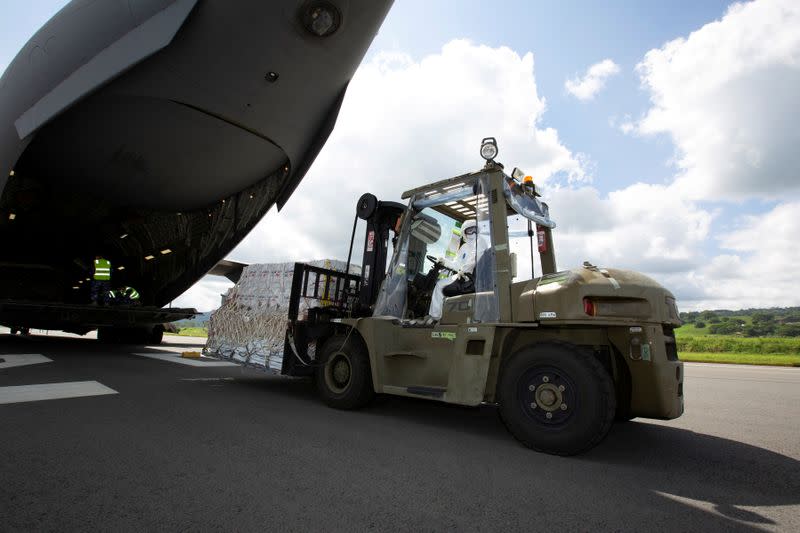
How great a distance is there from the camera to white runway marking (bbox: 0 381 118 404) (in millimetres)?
4750

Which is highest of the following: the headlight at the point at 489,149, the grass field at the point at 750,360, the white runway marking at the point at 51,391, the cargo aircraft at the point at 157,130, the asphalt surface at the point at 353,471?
the cargo aircraft at the point at 157,130

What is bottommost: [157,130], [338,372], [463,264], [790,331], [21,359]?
[21,359]

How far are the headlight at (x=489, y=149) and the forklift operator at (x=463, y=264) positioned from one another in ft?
2.35

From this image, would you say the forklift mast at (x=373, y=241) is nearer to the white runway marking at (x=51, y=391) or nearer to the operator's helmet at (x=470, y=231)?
the operator's helmet at (x=470, y=231)

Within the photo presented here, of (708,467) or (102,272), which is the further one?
(102,272)

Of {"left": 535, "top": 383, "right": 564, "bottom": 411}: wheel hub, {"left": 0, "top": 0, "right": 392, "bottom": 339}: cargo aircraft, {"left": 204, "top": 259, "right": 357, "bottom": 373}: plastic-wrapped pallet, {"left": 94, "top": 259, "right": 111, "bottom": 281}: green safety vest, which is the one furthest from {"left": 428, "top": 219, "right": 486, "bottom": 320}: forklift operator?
{"left": 94, "top": 259, "right": 111, "bottom": 281}: green safety vest

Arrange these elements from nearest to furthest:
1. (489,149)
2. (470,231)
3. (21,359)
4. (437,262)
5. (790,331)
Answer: (489,149)
(470,231)
(437,262)
(21,359)
(790,331)

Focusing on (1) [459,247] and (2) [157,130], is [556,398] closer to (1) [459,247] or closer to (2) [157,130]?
(1) [459,247]

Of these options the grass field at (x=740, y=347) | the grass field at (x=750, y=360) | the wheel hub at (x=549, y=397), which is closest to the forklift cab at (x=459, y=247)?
the wheel hub at (x=549, y=397)

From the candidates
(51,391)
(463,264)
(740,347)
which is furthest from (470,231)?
(740,347)

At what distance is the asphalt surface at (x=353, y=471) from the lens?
2158 mm

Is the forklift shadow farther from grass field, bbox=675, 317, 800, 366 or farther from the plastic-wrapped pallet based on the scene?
grass field, bbox=675, 317, 800, 366

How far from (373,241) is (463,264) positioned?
56.9 inches

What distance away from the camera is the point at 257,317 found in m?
6.27
